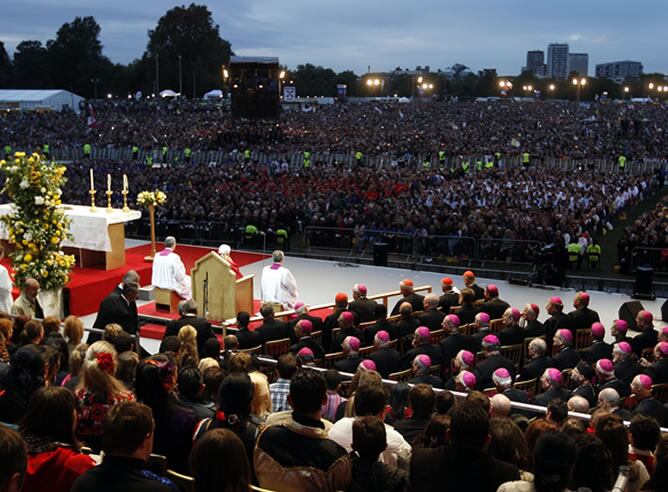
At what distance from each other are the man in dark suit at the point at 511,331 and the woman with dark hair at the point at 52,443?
7.42 m

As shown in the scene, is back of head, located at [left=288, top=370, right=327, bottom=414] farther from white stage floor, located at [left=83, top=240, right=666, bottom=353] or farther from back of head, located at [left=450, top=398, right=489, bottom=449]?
white stage floor, located at [left=83, top=240, right=666, bottom=353]

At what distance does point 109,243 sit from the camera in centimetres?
1584

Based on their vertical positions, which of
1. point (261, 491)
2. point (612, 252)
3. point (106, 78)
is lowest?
point (612, 252)

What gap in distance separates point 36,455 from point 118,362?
208 cm

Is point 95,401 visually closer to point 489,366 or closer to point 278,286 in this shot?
→ point 489,366

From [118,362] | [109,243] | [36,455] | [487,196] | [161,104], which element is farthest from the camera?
[161,104]

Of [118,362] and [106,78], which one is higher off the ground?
[106,78]

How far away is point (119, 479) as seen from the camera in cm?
365

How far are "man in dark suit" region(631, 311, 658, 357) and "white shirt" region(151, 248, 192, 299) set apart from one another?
26.4 feet

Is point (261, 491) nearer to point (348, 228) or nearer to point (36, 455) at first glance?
point (36, 455)

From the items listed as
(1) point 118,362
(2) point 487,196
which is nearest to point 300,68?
(2) point 487,196

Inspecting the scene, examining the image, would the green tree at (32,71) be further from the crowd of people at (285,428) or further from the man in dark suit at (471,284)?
the crowd of people at (285,428)

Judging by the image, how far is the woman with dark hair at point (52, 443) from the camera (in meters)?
4.08

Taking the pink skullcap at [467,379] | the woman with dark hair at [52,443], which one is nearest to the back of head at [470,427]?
the woman with dark hair at [52,443]
